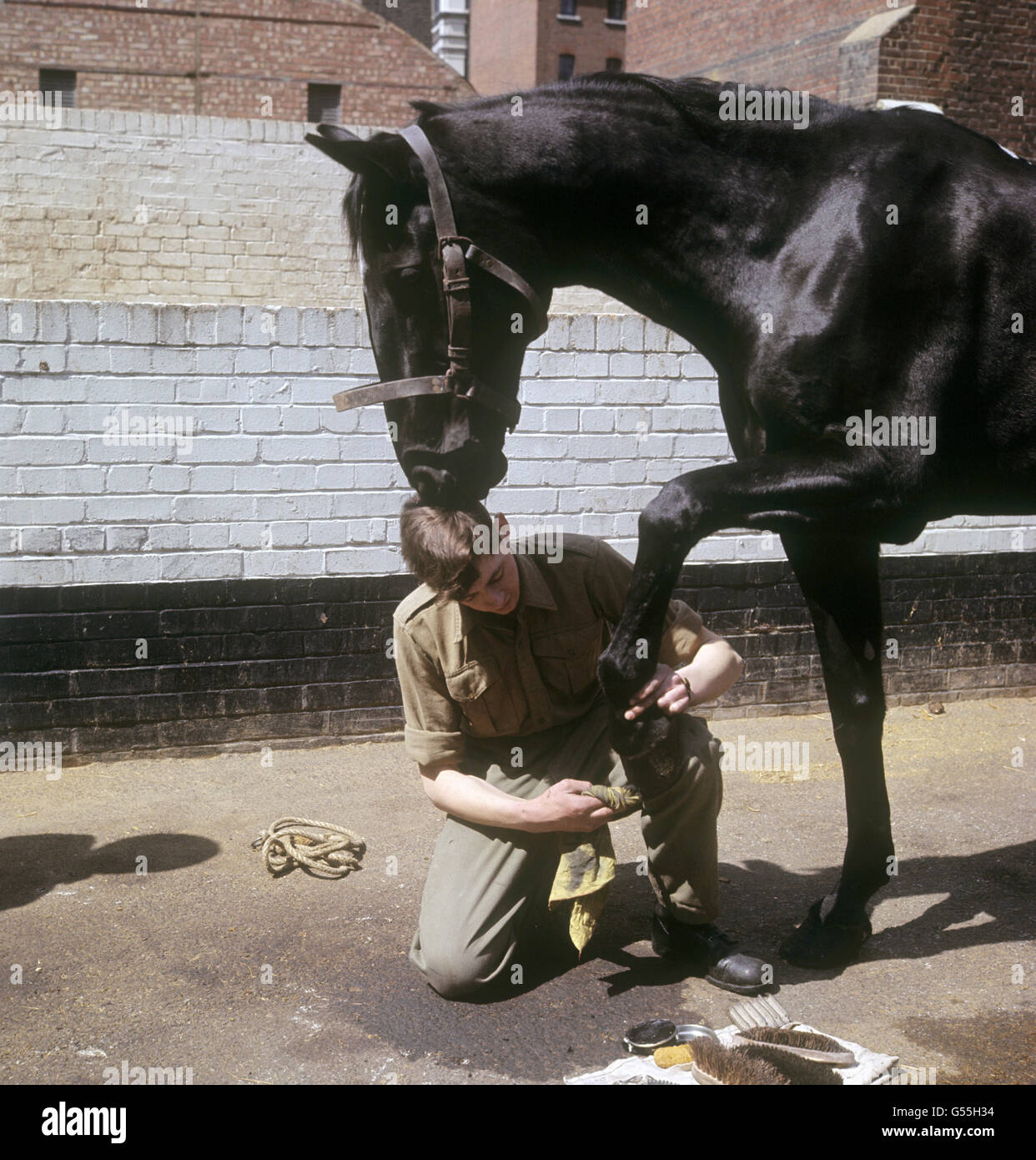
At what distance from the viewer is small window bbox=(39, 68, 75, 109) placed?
1830 centimetres

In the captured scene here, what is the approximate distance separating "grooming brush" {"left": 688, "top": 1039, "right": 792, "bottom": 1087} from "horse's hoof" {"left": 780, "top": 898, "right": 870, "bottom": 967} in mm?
747

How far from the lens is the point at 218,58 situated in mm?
18234

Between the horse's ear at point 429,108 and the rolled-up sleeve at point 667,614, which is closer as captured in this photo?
the horse's ear at point 429,108

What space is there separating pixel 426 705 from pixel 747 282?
1360 mm

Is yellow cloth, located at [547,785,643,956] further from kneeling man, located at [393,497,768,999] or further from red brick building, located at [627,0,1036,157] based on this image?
red brick building, located at [627,0,1036,157]

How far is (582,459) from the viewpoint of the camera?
5.38 m

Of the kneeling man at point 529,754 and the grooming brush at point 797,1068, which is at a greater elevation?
the kneeling man at point 529,754

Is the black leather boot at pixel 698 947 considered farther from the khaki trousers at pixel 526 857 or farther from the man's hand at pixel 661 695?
the man's hand at pixel 661 695

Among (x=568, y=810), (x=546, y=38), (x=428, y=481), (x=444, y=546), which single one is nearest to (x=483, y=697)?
(x=568, y=810)

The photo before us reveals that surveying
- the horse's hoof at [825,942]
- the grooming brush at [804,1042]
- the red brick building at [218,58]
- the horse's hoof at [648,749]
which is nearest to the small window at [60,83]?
the red brick building at [218,58]

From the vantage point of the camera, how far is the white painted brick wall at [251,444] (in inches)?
187

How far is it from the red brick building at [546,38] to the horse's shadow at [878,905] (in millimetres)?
33125

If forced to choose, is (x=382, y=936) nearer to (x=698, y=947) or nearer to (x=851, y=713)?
(x=698, y=947)

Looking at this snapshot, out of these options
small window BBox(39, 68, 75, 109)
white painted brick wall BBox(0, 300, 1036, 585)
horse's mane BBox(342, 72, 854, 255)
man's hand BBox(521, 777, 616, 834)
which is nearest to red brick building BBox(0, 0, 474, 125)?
small window BBox(39, 68, 75, 109)
